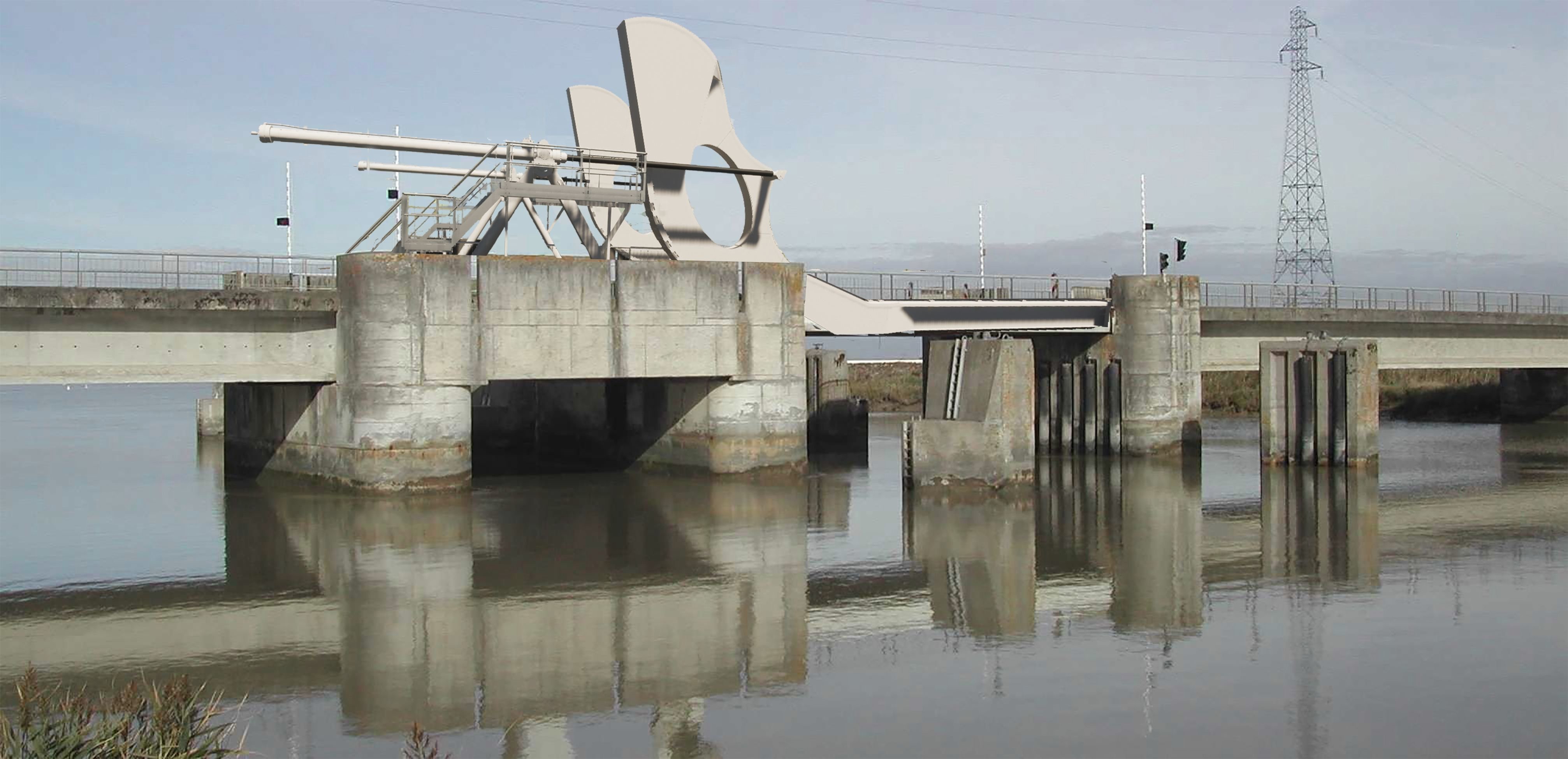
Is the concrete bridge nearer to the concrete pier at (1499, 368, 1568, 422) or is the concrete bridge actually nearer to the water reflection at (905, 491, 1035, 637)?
the water reflection at (905, 491, 1035, 637)

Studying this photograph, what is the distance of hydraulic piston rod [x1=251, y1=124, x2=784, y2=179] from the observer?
35.8m

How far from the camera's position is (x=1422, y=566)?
918 inches

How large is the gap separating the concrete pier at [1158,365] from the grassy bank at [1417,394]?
748 inches

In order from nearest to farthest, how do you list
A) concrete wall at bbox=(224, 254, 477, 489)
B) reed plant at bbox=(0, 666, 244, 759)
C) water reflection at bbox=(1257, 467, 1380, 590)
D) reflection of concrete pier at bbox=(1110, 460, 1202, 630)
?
reed plant at bbox=(0, 666, 244, 759), reflection of concrete pier at bbox=(1110, 460, 1202, 630), water reflection at bbox=(1257, 467, 1380, 590), concrete wall at bbox=(224, 254, 477, 489)

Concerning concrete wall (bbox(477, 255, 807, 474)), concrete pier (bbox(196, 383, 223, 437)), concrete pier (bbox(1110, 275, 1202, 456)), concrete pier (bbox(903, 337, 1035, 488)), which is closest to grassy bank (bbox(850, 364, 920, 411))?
concrete pier (bbox(1110, 275, 1202, 456))

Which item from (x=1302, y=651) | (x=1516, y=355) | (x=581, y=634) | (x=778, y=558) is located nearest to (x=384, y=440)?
(x=778, y=558)

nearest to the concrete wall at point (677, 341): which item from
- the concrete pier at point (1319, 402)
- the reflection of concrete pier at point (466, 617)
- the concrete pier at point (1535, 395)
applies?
the reflection of concrete pier at point (466, 617)

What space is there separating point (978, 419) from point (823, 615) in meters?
13.3

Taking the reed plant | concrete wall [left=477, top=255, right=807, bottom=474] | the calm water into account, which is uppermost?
concrete wall [left=477, top=255, right=807, bottom=474]

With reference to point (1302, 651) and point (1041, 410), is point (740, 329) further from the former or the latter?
point (1302, 651)

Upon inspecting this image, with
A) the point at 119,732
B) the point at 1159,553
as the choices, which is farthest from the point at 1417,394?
the point at 119,732

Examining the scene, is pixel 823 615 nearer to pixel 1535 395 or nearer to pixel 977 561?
pixel 977 561

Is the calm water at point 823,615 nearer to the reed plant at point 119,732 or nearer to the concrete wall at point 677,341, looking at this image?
the concrete wall at point 677,341

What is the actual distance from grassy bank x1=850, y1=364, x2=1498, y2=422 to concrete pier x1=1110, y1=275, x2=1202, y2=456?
62.3 feet
